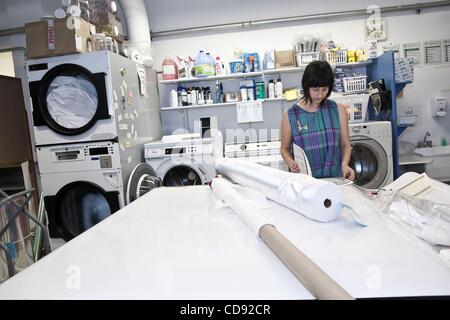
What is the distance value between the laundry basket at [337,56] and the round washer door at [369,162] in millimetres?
1011

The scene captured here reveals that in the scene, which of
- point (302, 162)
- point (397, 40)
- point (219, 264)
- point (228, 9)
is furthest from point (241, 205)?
point (397, 40)

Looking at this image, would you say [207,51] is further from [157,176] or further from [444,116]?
[444,116]

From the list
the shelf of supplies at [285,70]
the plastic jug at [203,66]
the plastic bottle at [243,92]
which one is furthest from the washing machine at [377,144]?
the plastic jug at [203,66]

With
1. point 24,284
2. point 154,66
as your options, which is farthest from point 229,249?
point 154,66

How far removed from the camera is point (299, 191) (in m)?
1.16

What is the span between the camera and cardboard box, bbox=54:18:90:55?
294 centimetres

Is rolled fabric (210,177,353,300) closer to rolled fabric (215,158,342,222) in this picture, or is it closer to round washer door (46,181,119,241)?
rolled fabric (215,158,342,222)

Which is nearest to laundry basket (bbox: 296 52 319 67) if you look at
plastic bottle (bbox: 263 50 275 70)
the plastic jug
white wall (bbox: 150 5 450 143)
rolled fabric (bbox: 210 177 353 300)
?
plastic bottle (bbox: 263 50 275 70)

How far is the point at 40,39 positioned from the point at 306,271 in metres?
3.30

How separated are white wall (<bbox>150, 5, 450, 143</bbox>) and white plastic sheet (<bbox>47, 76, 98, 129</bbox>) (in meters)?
1.60

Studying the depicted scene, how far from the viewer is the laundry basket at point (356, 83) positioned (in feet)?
12.8

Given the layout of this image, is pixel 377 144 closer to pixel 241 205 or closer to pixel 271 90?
pixel 271 90
